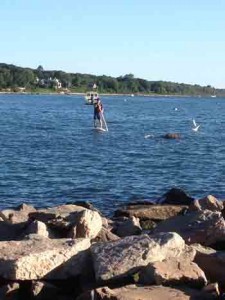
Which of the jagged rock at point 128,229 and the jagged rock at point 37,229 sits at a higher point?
the jagged rock at point 37,229

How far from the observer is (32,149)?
47.0 metres

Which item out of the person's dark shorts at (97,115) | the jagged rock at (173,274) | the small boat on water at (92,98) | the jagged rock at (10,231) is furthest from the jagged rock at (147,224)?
the small boat on water at (92,98)

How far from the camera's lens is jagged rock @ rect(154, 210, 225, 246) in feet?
45.1

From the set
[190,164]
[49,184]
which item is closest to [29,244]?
[49,184]

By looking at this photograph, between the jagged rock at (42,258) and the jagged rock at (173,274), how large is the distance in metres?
1.18

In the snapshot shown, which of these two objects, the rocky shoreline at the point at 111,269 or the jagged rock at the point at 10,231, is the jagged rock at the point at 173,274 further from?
the jagged rock at the point at 10,231

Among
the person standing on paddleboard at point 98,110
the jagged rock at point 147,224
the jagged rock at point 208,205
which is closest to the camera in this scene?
the jagged rock at point 208,205

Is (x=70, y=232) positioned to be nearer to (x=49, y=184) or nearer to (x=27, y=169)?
(x=49, y=184)

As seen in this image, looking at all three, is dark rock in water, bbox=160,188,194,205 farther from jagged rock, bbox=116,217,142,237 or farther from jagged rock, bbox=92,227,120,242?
jagged rock, bbox=92,227,120,242

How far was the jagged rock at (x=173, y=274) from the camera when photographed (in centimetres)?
1109

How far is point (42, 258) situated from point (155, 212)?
8.77 metres

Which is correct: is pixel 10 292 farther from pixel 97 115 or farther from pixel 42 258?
pixel 97 115

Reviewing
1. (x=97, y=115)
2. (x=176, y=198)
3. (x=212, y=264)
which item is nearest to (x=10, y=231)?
Result: (x=212, y=264)

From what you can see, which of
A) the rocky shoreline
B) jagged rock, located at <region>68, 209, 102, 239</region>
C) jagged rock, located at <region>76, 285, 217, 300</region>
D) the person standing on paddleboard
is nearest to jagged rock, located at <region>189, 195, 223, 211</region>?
jagged rock, located at <region>68, 209, 102, 239</region>
